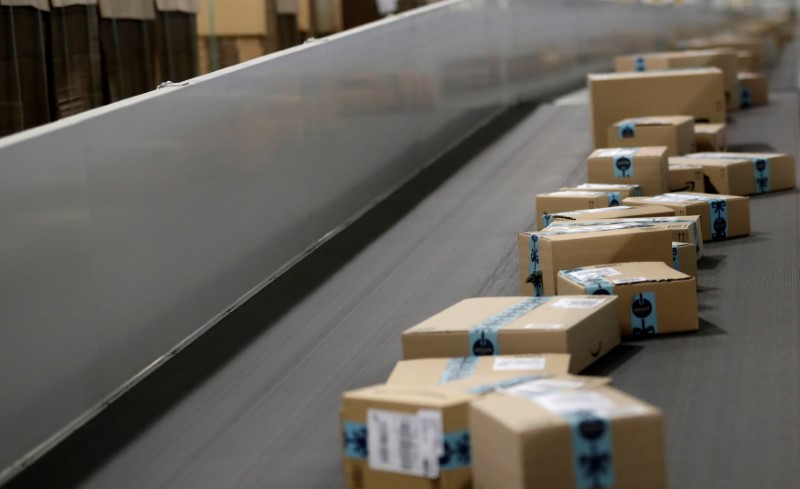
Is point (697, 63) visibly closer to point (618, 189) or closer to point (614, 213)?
point (618, 189)

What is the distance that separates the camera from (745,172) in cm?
509

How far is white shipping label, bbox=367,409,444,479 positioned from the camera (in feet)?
6.84

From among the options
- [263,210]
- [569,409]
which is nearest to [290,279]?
[263,210]

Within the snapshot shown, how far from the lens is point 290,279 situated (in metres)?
4.23

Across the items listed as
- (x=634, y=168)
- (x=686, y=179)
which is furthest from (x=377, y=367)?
(x=686, y=179)

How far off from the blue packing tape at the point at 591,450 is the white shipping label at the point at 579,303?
1.03 m

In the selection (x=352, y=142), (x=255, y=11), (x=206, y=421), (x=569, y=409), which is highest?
(x=255, y=11)

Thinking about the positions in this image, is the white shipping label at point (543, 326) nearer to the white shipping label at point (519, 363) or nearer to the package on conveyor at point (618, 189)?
the white shipping label at point (519, 363)

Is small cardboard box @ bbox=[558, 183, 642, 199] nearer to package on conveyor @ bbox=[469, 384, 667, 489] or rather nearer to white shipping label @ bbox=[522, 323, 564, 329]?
white shipping label @ bbox=[522, 323, 564, 329]

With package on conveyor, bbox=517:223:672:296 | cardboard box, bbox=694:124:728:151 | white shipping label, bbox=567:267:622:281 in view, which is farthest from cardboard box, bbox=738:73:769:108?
white shipping label, bbox=567:267:622:281

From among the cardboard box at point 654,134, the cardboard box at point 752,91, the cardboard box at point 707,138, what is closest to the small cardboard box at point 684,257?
the cardboard box at point 654,134

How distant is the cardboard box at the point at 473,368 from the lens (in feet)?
8.05

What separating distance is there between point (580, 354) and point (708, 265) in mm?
1301

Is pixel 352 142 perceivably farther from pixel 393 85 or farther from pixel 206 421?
pixel 206 421
